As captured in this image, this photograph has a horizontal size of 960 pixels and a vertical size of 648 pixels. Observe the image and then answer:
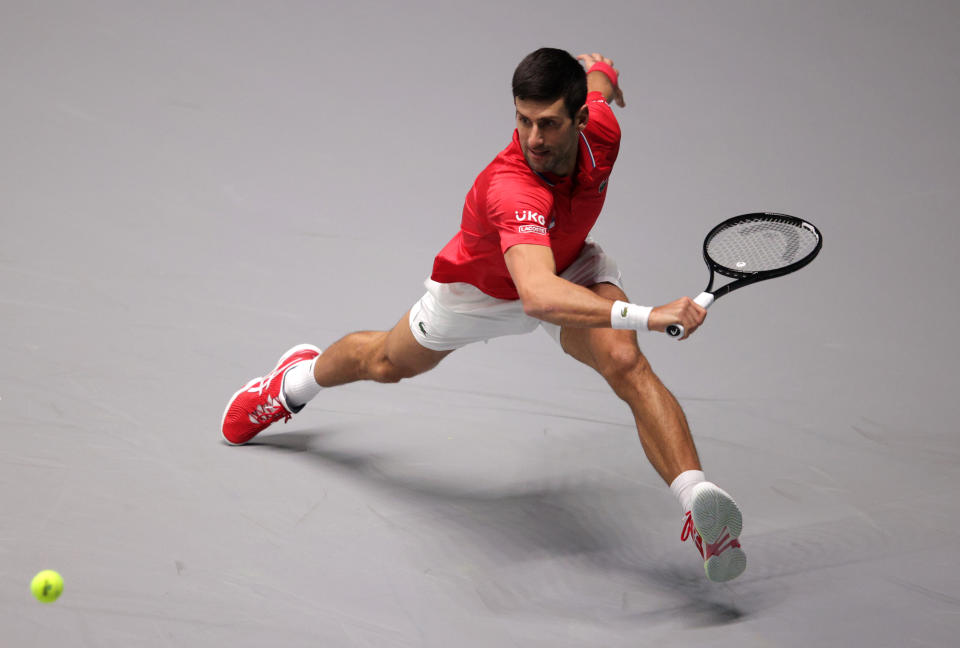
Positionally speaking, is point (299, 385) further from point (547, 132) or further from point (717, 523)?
point (717, 523)

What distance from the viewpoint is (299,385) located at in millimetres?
3539

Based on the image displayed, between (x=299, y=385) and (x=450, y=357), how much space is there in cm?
89

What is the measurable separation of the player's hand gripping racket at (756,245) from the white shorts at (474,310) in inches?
13.7

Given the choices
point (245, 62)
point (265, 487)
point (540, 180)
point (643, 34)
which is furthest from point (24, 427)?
point (643, 34)

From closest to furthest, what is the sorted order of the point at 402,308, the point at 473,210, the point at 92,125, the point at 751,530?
the point at 473,210 < the point at 751,530 < the point at 402,308 < the point at 92,125

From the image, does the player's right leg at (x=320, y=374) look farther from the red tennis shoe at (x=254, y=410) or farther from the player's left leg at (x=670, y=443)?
the player's left leg at (x=670, y=443)

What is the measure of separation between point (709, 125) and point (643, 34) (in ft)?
3.68

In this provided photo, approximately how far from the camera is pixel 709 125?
20.1 ft

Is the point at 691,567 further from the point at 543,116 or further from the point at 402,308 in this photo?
the point at 402,308

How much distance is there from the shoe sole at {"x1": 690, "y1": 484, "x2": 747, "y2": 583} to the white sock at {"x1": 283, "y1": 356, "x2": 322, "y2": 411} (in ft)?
4.94

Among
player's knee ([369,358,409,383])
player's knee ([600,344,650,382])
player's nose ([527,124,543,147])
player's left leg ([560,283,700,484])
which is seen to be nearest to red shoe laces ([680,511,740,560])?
player's left leg ([560,283,700,484])

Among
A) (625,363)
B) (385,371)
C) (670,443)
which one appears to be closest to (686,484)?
(670,443)

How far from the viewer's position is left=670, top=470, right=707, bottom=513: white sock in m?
2.56

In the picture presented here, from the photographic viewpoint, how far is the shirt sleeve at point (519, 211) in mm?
2611
